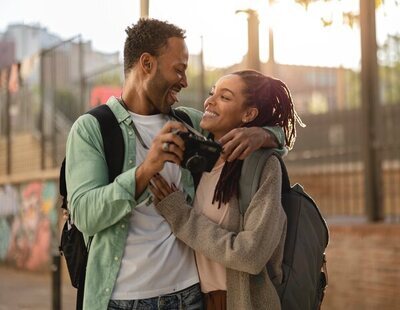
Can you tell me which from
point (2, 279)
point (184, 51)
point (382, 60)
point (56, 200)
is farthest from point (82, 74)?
point (184, 51)

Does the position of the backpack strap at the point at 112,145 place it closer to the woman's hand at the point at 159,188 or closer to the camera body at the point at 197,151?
the woman's hand at the point at 159,188

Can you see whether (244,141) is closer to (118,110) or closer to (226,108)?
(226,108)

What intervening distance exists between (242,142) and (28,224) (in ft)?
47.1

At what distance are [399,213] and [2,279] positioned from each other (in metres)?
9.14

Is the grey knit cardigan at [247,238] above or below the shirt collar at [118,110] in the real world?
below

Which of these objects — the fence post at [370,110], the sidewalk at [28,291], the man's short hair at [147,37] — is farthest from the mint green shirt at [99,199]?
the sidewalk at [28,291]

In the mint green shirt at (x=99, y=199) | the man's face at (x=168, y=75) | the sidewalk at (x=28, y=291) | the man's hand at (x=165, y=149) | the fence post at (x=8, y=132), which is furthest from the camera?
the fence post at (x=8, y=132)

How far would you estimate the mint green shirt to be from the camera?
2.57 meters

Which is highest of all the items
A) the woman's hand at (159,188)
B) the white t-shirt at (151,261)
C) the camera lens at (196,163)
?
the camera lens at (196,163)

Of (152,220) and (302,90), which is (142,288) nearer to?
(152,220)

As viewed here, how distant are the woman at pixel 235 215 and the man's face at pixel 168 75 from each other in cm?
14

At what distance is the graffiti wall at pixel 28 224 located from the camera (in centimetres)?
1538

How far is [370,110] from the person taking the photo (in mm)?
8023

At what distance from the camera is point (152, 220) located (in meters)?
2.76
